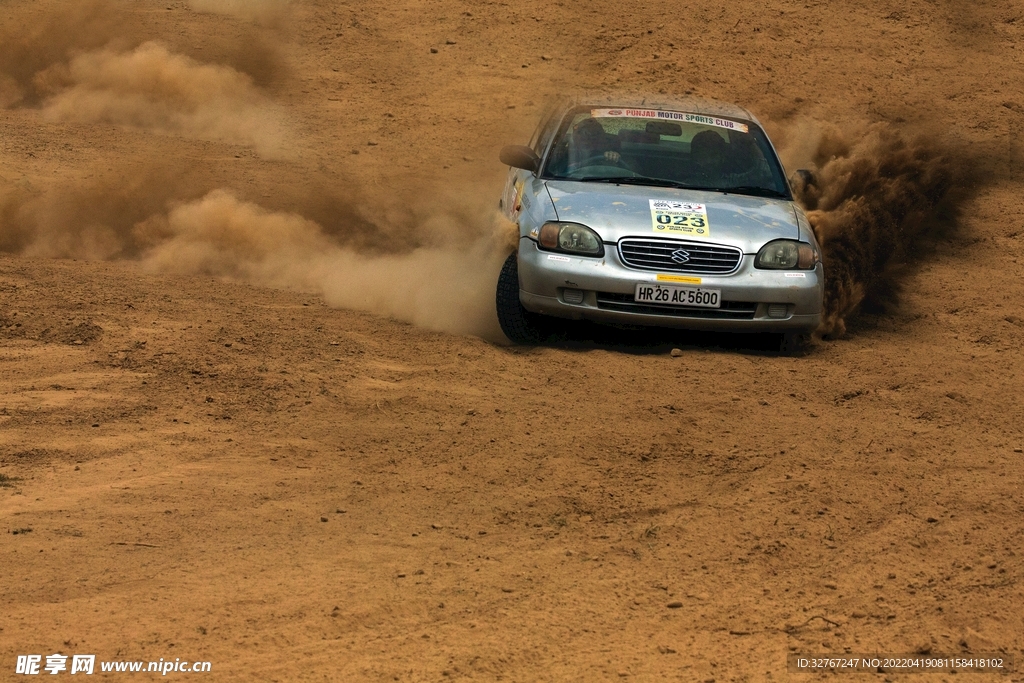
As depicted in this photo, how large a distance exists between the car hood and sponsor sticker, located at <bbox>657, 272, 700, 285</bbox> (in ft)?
0.78

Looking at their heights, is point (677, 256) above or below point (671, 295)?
above

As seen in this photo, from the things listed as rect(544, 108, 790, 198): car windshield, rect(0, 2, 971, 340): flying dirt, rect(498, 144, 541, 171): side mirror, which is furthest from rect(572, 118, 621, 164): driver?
rect(0, 2, 971, 340): flying dirt

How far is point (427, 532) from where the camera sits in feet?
14.7

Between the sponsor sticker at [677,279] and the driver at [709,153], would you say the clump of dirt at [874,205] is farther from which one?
the sponsor sticker at [677,279]

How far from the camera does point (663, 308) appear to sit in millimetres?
6754

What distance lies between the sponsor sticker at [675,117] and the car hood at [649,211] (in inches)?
31.4

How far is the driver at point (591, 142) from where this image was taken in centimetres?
783

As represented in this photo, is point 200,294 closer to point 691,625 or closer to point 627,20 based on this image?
point 691,625

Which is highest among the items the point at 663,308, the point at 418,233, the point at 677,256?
the point at 677,256

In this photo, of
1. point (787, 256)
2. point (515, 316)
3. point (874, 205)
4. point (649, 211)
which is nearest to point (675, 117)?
point (649, 211)

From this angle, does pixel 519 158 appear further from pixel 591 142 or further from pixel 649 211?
pixel 649 211

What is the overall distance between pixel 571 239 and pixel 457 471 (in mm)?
2226

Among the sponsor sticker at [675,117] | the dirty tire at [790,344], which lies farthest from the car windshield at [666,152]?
the dirty tire at [790,344]

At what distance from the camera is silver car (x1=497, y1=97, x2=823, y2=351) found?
266 inches
